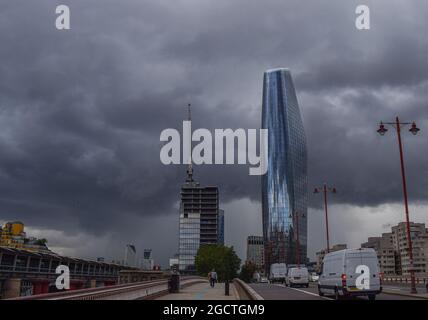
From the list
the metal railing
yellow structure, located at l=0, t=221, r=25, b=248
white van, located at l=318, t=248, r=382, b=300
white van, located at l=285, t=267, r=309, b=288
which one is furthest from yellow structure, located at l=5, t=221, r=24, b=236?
white van, located at l=318, t=248, r=382, b=300

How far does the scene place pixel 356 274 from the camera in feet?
82.1

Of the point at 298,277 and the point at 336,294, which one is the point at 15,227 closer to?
the point at 298,277

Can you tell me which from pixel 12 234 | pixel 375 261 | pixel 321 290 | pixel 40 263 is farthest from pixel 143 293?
pixel 12 234

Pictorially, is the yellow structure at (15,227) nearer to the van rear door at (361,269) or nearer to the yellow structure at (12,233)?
the yellow structure at (12,233)

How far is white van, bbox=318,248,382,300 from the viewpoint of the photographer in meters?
24.8

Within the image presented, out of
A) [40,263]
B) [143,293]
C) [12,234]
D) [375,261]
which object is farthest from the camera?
[12,234]

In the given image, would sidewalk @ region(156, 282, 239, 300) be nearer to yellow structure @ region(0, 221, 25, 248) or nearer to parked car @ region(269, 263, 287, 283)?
parked car @ region(269, 263, 287, 283)

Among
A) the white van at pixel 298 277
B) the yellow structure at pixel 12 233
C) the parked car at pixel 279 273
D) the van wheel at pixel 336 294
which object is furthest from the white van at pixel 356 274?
the yellow structure at pixel 12 233

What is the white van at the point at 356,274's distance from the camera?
24.8 m
